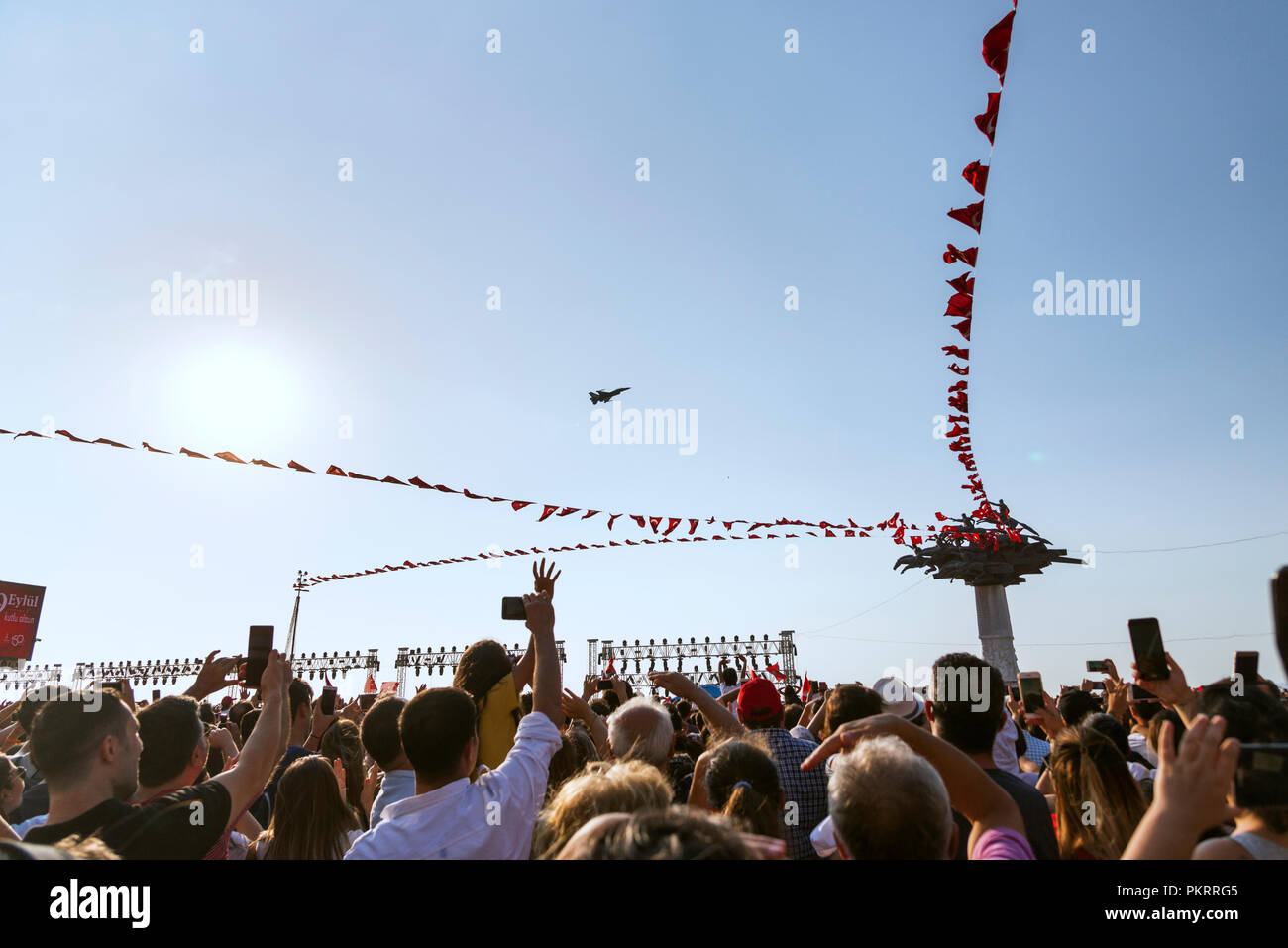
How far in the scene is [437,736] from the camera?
317cm

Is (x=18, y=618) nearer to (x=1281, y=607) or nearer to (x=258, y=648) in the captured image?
(x=258, y=648)

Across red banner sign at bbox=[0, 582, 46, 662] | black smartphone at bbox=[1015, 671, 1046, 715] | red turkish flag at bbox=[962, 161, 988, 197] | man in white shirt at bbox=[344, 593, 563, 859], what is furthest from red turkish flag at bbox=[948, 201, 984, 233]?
red banner sign at bbox=[0, 582, 46, 662]

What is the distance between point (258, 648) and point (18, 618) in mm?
34741

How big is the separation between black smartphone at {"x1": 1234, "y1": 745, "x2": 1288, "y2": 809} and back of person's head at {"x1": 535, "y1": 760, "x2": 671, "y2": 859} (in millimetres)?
1679

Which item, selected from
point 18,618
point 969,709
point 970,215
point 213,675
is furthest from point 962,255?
point 18,618

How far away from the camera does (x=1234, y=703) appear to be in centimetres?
268

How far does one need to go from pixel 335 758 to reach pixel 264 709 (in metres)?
1.58

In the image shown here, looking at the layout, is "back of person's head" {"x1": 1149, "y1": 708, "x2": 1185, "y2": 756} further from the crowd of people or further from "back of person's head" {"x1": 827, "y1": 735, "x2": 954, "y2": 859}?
"back of person's head" {"x1": 827, "y1": 735, "x2": 954, "y2": 859}

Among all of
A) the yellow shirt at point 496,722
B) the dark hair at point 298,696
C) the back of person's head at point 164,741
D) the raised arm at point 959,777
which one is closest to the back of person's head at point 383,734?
the yellow shirt at point 496,722

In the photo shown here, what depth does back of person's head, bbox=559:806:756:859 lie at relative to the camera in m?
1.49
